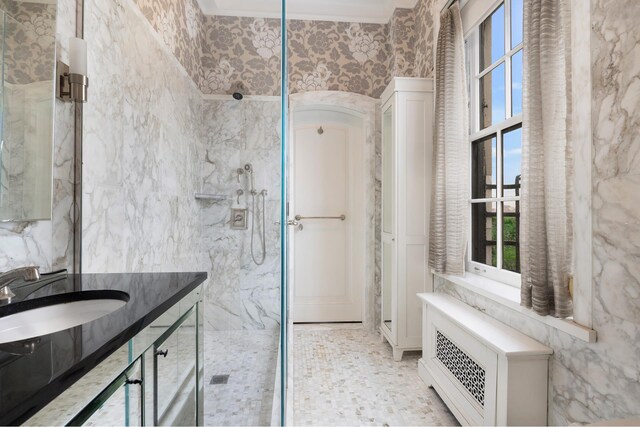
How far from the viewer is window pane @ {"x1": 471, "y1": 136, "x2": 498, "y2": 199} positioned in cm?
191

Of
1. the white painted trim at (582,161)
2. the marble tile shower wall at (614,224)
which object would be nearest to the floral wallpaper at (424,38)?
the white painted trim at (582,161)

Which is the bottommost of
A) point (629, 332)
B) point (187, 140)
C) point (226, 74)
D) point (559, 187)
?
point (629, 332)

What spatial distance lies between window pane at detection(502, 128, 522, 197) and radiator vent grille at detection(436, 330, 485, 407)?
0.89m

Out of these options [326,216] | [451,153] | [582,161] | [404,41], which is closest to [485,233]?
[451,153]

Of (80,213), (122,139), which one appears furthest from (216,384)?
(122,139)

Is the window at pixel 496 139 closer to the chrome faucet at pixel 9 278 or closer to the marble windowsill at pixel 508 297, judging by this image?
the marble windowsill at pixel 508 297

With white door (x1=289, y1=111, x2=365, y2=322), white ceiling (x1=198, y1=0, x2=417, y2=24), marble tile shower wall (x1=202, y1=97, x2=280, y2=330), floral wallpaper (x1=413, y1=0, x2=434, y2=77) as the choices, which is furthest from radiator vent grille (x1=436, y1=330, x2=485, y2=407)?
white ceiling (x1=198, y1=0, x2=417, y2=24)

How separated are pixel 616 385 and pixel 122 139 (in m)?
2.08

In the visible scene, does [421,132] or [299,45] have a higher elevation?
[299,45]

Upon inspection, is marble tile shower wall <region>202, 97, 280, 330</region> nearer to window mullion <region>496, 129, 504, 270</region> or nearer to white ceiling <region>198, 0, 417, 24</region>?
white ceiling <region>198, 0, 417, 24</region>

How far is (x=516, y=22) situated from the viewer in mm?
1698

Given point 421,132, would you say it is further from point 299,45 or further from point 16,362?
point 16,362

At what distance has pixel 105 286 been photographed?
0.92 metres

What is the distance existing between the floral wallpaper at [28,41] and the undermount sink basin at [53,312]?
630 mm
